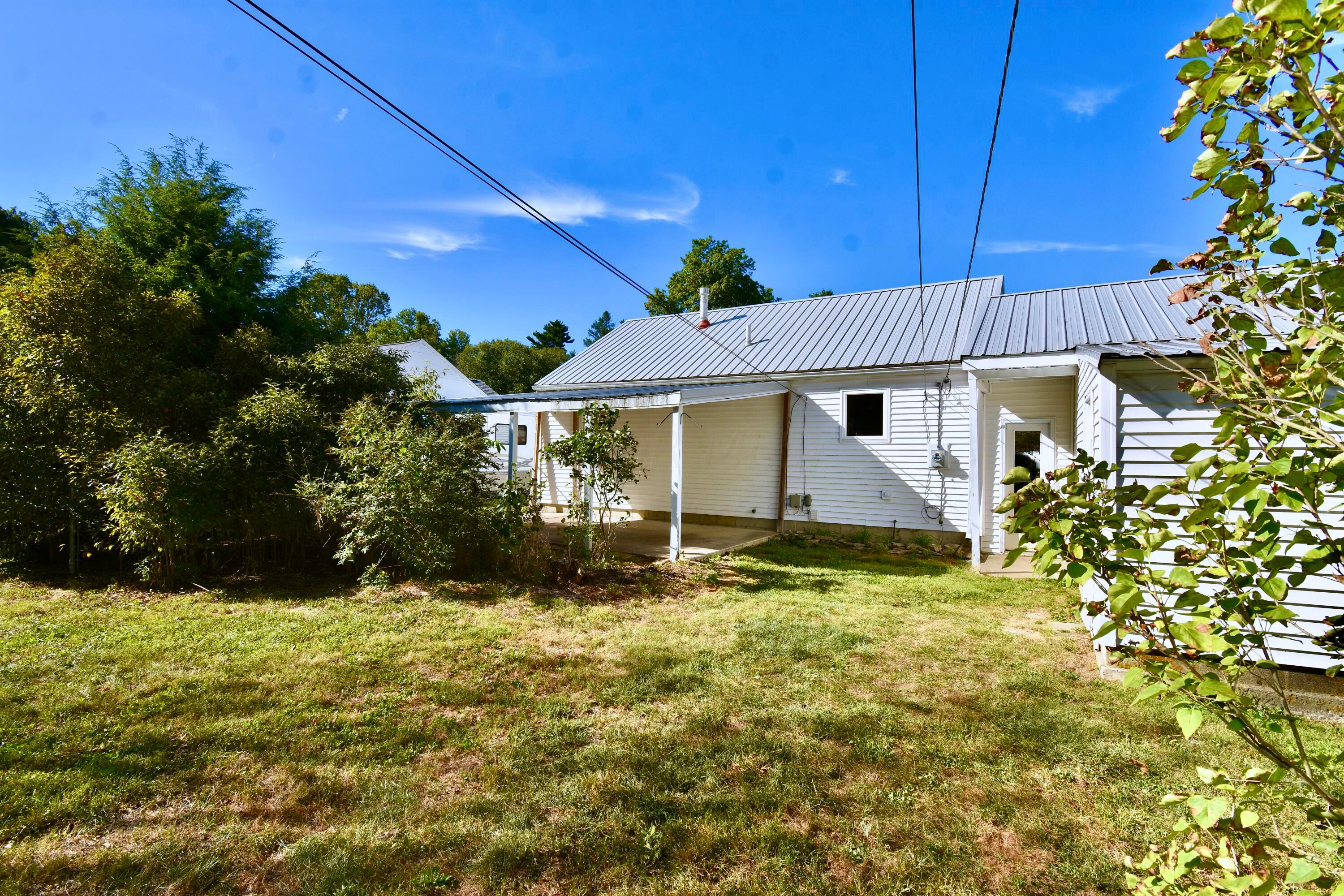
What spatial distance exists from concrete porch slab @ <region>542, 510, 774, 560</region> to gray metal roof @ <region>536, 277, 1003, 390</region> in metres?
3.32

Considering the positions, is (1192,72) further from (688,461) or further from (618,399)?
(688,461)

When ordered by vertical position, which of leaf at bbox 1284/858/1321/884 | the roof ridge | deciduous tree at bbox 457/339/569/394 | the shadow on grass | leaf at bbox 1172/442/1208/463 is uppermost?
deciduous tree at bbox 457/339/569/394

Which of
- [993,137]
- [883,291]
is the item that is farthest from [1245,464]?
[883,291]

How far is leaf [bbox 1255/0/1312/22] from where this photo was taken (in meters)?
0.85

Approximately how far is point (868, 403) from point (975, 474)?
293 cm

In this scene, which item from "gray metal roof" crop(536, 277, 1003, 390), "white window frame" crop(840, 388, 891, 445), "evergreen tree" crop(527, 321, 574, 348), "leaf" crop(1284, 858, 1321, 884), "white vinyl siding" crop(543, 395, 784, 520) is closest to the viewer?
"leaf" crop(1284, 858, 1321, 884)

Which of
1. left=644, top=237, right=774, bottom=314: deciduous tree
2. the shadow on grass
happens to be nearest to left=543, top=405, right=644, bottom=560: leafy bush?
the shadow on grass

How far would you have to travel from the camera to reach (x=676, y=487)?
27.6 feet

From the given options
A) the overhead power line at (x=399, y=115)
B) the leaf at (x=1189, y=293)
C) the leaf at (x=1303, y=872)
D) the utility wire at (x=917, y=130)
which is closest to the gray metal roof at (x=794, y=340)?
the utility wire at (x=917, y=130)

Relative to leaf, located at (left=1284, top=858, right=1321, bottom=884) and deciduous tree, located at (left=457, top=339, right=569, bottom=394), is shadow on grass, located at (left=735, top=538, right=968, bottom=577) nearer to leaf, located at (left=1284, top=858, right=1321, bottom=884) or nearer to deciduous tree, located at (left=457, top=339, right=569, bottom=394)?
leaf, located at (left=1284, top=858, right=1321, bottom=884)

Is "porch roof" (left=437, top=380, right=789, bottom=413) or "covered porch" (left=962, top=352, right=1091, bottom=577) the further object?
"porch roof" (left=437, top=380, right=789, bottom=413)

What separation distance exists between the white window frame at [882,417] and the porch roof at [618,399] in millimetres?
1520

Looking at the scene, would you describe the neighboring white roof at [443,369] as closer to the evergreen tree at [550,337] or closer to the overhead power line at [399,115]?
the evergreen tree at [550,337]

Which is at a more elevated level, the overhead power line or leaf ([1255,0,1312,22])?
the overhead power line
